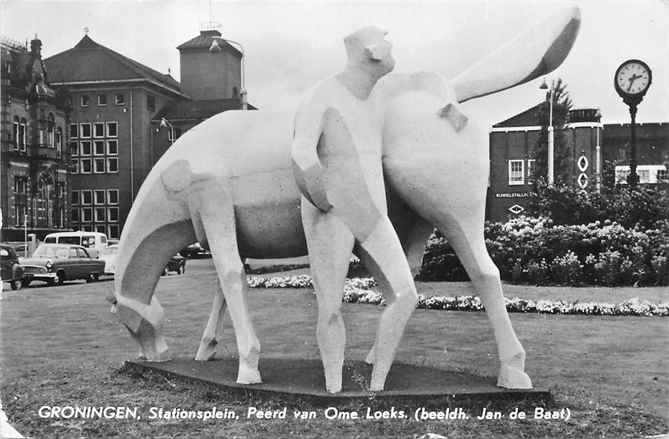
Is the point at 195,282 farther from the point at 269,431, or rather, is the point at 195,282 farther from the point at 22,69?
the point at 22,69

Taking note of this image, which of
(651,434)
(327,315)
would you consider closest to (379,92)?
(327,315)

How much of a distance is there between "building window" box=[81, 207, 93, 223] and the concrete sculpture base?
125 ft

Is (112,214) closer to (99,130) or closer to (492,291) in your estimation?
(99,130)

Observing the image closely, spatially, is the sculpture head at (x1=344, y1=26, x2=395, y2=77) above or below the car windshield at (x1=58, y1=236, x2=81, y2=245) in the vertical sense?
above

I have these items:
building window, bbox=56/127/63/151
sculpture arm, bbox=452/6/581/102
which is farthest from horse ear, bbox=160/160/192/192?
building window, bbox=56/127/63/151

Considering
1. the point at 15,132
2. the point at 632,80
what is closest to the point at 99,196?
the point at 15,132

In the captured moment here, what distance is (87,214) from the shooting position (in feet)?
148

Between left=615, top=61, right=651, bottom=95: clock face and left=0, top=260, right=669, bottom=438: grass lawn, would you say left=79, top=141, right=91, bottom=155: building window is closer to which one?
left=0, top=260, right=669, bottom=438: grass lawn

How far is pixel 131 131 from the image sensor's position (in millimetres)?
41562

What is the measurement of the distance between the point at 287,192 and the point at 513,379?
8.43 feet

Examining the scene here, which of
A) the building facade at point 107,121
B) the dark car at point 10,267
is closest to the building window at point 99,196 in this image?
the building facade at point 107,121

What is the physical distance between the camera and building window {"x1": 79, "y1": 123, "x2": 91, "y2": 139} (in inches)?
1752

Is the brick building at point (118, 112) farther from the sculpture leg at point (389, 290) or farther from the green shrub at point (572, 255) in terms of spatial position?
the sculpture leg at point (389, 290)

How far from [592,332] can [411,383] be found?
6729mm
